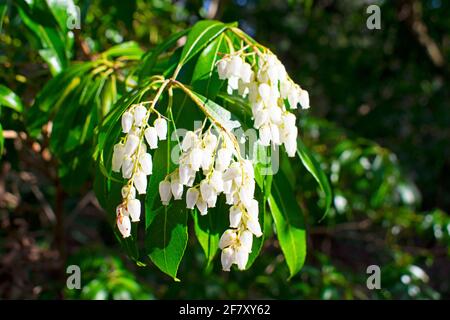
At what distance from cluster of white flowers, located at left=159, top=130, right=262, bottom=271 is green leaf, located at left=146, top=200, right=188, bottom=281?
0.07m

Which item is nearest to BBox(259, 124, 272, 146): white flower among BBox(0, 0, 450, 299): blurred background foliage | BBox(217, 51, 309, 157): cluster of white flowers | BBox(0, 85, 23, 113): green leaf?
BBox(217, 51, 309, 157): cluster of white flowers

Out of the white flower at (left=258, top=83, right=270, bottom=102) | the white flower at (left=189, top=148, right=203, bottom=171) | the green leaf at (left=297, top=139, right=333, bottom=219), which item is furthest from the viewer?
the green leaf at (left=297, top=139, right=333, bottom=219)

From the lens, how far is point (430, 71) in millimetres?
4379

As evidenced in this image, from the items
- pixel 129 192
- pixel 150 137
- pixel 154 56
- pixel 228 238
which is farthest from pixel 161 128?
pixel 154 56

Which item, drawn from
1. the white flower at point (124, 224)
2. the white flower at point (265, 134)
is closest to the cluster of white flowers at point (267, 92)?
the white flower at point (265, 134)

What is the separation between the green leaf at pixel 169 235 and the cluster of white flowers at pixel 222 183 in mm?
72

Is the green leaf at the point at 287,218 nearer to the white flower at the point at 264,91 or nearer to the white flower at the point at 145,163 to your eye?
the white flower at the point at 264,91

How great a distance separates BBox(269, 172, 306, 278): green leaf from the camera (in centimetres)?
148

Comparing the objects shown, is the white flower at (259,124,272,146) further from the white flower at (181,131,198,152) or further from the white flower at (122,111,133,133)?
the white flower at (122,111,133,133)

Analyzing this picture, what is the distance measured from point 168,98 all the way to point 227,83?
6.8 inches

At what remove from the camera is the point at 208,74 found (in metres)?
1.37

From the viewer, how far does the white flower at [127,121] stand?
118 centimetres

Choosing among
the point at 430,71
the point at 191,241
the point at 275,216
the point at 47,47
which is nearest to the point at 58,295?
the point at 191,241

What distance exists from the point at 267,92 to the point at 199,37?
0.28 meters
